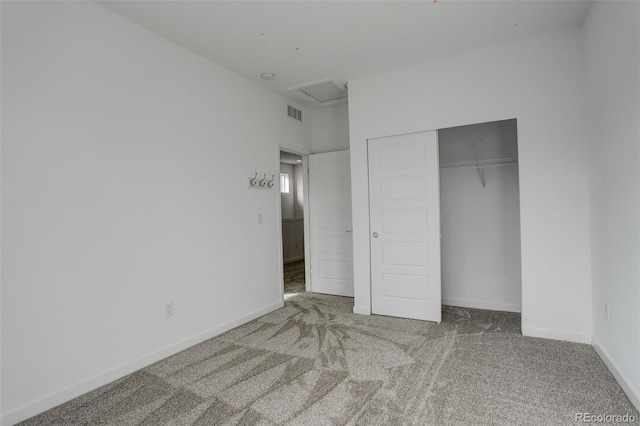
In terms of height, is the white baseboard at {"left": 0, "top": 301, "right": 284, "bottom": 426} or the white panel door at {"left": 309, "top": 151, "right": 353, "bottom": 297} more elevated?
the white panel door at {"left": 309, "top": 151, "right": 353, "bottom": 297}

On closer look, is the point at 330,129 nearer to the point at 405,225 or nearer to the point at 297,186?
the point at 405,225

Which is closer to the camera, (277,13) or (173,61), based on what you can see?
(277,13)

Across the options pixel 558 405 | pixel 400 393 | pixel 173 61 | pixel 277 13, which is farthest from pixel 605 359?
pixel 173 61

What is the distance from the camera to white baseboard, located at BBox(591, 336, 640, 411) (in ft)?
6.50

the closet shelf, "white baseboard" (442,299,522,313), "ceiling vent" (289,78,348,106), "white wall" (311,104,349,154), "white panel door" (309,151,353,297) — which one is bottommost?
"white baseboard" (442,299,522,313)

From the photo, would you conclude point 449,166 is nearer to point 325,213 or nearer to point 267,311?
point 325,213

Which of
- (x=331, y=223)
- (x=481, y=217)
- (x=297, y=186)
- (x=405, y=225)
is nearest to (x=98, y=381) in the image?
(x=405, y=225)

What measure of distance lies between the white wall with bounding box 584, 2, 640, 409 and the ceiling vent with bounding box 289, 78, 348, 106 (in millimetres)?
2458

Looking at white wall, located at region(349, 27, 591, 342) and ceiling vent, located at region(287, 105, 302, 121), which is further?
ceiling vent, located at region(287, 105, 302, 121)

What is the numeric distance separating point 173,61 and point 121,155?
107 centimetres

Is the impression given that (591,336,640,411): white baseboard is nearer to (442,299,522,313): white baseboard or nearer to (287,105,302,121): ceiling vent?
(442,299,522,313): white baseboard

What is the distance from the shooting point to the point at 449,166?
4191 mm

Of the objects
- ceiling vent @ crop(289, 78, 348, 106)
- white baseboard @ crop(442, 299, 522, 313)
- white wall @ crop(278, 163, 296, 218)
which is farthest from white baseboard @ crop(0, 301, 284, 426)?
white wall @ crop(278, 163, 296, 218)

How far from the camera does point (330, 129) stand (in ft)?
16.4
